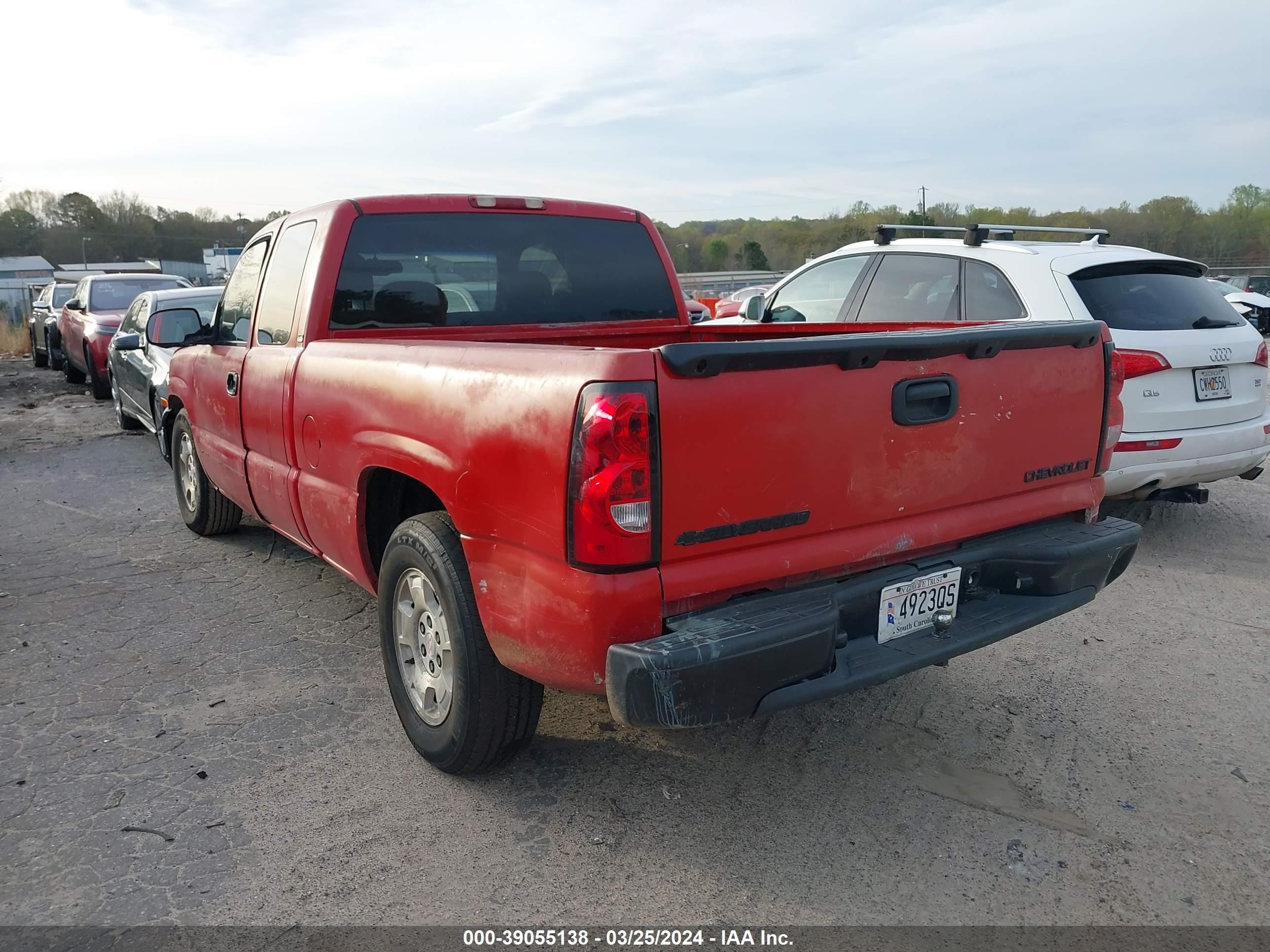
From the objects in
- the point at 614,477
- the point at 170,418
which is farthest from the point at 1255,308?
the point at 614,477

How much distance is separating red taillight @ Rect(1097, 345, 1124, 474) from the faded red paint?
0.07 m

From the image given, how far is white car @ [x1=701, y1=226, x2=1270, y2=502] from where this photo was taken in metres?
5.30

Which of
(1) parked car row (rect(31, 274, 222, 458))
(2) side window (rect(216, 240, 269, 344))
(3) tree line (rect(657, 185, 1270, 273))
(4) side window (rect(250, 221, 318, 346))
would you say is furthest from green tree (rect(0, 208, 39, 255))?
(4) side window (rect(250, 221, 318, 346))

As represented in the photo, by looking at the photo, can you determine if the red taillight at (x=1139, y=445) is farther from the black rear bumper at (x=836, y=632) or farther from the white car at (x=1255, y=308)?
the white car at (x=1255, y=308)

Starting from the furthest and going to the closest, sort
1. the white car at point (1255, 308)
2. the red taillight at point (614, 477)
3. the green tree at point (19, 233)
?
1. the green tree at point (19, 233)
2. the white car at point (1255, 308)
3. the red taillight at point (614, 477)

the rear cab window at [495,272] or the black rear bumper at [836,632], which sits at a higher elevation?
the rear cab window at [495,272]

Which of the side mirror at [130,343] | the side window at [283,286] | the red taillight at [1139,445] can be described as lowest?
the red taillight at [1139,445]

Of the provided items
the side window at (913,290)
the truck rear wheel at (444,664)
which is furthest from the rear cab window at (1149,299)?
the truck rear wheel at (444,664)

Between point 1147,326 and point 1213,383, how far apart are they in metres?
0.54

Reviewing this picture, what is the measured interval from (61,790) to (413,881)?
1.38 m

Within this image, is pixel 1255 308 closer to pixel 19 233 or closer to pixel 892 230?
pixel 892 230

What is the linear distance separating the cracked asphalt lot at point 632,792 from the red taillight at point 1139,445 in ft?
3.01

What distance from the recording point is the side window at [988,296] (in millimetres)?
5578

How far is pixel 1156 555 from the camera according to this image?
5.66 metres
